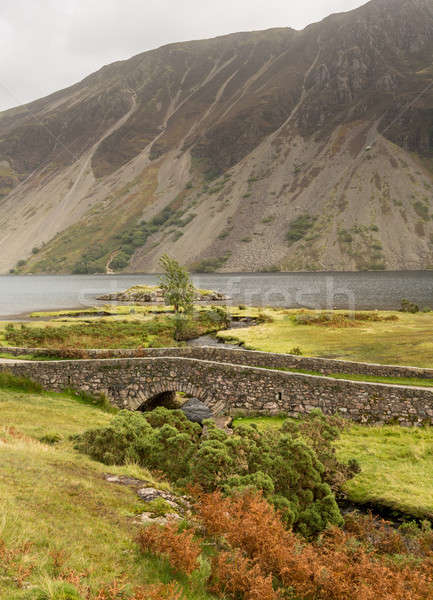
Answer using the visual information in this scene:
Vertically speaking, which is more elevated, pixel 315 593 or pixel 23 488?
pixel 23 488

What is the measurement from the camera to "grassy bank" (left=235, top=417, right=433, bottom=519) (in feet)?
49.8

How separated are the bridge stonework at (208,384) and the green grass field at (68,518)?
1149cm

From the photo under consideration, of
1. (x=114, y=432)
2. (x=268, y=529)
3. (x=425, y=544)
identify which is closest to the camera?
(x=268, y=529)

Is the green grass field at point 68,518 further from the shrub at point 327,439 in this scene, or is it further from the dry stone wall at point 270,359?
the dry stone wall at point 270,359

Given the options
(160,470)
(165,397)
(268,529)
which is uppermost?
(268,529)

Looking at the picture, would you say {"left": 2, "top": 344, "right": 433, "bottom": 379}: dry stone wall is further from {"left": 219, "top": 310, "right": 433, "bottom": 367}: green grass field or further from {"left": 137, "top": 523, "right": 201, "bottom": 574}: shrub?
{"left": 137, "top": 523, "right": 201, "bottom": 574}: shrub

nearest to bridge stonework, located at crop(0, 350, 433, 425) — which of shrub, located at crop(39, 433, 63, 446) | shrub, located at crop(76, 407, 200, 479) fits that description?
shrub, located at crop(39, 433, 63, 446)

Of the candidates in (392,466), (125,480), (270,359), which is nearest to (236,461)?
(125,480)

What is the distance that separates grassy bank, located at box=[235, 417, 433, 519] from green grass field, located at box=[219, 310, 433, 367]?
11.6m

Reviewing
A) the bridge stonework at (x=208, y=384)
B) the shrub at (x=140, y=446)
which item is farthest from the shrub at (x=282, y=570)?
the bridge stonework at (x=208, y=384)

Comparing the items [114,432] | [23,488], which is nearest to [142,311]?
[114,432]

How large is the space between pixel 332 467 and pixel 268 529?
9122mm

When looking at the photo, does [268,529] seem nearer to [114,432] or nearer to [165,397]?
[114,432]

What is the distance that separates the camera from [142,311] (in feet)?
274
